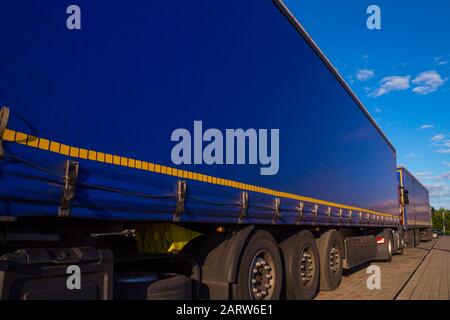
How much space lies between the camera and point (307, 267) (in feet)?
23.8

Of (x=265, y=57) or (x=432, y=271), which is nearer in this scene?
(x=265, y=57)

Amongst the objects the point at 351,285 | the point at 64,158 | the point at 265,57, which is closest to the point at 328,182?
the point at 351,285

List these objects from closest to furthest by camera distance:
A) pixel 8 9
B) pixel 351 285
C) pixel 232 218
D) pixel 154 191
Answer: pixel 8 9
pixel 154 191
pixel 232 218
pixel 351 285

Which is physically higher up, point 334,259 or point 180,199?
point 180,199

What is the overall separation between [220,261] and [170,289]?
42.5 inches

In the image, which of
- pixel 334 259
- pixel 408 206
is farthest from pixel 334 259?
pixel 408 206

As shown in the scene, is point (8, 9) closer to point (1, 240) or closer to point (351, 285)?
point (1, 240)

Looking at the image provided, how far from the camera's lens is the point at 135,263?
450cm

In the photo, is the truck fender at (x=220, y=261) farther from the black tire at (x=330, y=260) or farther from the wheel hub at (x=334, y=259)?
the wheel hub at (x=334, y=259)

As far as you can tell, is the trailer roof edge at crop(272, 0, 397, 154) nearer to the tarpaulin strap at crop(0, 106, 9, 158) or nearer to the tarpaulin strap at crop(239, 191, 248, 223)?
the tarpaulin strap at crop(239, 191, 248, 223)

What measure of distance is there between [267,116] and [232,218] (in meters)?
1.57

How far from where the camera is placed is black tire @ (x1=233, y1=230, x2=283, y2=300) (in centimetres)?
494

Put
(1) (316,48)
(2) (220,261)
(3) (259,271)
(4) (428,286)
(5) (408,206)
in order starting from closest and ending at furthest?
(2) (220,261) → (3) (259,271) → (1) (316,48) → (4) (428,286) → (5) (408,206)

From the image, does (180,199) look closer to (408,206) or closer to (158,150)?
(158,150)
